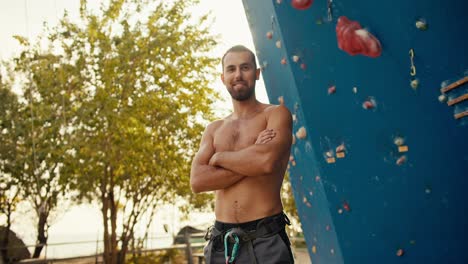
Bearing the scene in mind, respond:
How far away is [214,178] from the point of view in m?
2.05

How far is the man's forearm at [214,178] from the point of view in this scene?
2029 mm

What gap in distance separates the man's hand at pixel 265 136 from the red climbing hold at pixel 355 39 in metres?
0.52

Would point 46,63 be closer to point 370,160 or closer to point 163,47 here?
point 163,47

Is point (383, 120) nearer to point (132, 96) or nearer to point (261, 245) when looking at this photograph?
point (261, 245)

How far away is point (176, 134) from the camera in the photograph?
9562 mm

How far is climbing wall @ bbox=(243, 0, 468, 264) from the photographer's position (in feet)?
7.07

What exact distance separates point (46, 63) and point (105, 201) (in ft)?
8.92

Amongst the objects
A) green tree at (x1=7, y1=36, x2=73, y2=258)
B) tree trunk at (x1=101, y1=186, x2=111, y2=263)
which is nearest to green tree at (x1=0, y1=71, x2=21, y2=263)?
green tree at (x1=7, y1=36, x2=73, y2=258)

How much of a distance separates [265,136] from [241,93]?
21cm

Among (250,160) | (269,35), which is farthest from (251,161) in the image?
(269,35)

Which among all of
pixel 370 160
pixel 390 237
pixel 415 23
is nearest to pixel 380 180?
pixel 370 160

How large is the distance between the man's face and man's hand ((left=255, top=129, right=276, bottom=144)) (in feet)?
0.59

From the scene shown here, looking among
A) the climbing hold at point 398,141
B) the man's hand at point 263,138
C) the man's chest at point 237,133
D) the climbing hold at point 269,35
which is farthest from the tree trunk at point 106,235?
the climbing hold at point 398,141

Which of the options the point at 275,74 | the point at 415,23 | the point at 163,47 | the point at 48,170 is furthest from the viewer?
the point at 48,170
